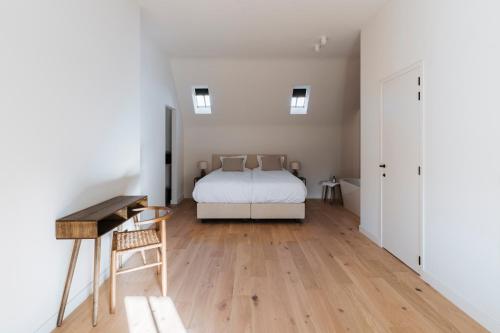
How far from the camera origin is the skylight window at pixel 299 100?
5.44 m

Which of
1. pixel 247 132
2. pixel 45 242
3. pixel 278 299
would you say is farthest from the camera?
pixel 247 132

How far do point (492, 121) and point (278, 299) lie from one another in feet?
5.97

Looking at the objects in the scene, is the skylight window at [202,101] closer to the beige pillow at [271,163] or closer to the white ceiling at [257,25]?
the white ceiling at [257,25]

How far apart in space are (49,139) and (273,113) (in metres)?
4.48

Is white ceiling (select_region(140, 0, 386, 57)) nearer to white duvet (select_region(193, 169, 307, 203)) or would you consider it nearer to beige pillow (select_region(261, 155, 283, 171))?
beige pillow (select_region(261, 155, 283, 171))

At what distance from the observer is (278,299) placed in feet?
5.95

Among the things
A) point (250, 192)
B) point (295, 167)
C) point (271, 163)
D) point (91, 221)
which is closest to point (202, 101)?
point (271, 163)

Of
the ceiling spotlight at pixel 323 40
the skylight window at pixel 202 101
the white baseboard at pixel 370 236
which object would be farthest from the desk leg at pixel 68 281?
the skylight window at pixel 202 101

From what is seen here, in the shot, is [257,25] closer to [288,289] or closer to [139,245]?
[139,245]

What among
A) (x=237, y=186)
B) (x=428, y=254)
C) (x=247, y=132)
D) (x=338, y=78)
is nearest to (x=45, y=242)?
(x=237, y=186)

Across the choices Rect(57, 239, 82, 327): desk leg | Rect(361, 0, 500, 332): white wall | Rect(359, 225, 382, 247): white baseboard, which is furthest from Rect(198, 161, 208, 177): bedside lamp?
Rect(361, 0, 500, 332): white wall

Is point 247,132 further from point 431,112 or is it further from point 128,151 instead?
point 431,112

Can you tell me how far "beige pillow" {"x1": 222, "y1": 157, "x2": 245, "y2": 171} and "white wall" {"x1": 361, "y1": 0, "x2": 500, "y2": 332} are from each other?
3.30 m

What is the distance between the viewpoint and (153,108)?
12.2ft
